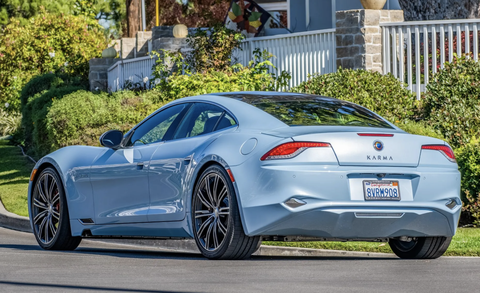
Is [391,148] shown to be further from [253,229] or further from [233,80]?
[233,80]

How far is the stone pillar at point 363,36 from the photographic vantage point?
15.1 meters

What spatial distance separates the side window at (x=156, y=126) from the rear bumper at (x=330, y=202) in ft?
4.55

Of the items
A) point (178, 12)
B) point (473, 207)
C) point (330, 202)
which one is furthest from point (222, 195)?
point (178, 12)

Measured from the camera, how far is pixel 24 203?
1380cm

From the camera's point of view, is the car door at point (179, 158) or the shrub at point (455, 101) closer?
the car door at point (179, 158)

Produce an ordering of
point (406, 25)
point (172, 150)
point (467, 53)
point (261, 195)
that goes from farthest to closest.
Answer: point (406, 25)
point (467, 53)
point (172, 150)
point (261, 195)

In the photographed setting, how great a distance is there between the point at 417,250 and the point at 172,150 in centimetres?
225

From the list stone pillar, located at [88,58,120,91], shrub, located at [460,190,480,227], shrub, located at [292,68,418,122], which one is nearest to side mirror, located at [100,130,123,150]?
shrub, located at [460,190,480,227]

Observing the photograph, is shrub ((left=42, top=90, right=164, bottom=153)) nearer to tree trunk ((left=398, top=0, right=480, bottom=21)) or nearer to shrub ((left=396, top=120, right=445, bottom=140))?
shrub ((left=396, top=120, right=445, bottom=140))

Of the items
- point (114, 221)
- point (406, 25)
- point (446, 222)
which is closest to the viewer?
point (446, 222)

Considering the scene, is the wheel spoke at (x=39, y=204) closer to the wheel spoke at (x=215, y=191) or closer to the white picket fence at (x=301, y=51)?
the wheel spoke at (x=215, y=191)

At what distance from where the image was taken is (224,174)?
6.96 m

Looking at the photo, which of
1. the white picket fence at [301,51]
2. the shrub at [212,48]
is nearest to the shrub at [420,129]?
the white picket fence at [301,51]

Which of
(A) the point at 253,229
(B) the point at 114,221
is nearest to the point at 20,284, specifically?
(A) the point at 253,229
